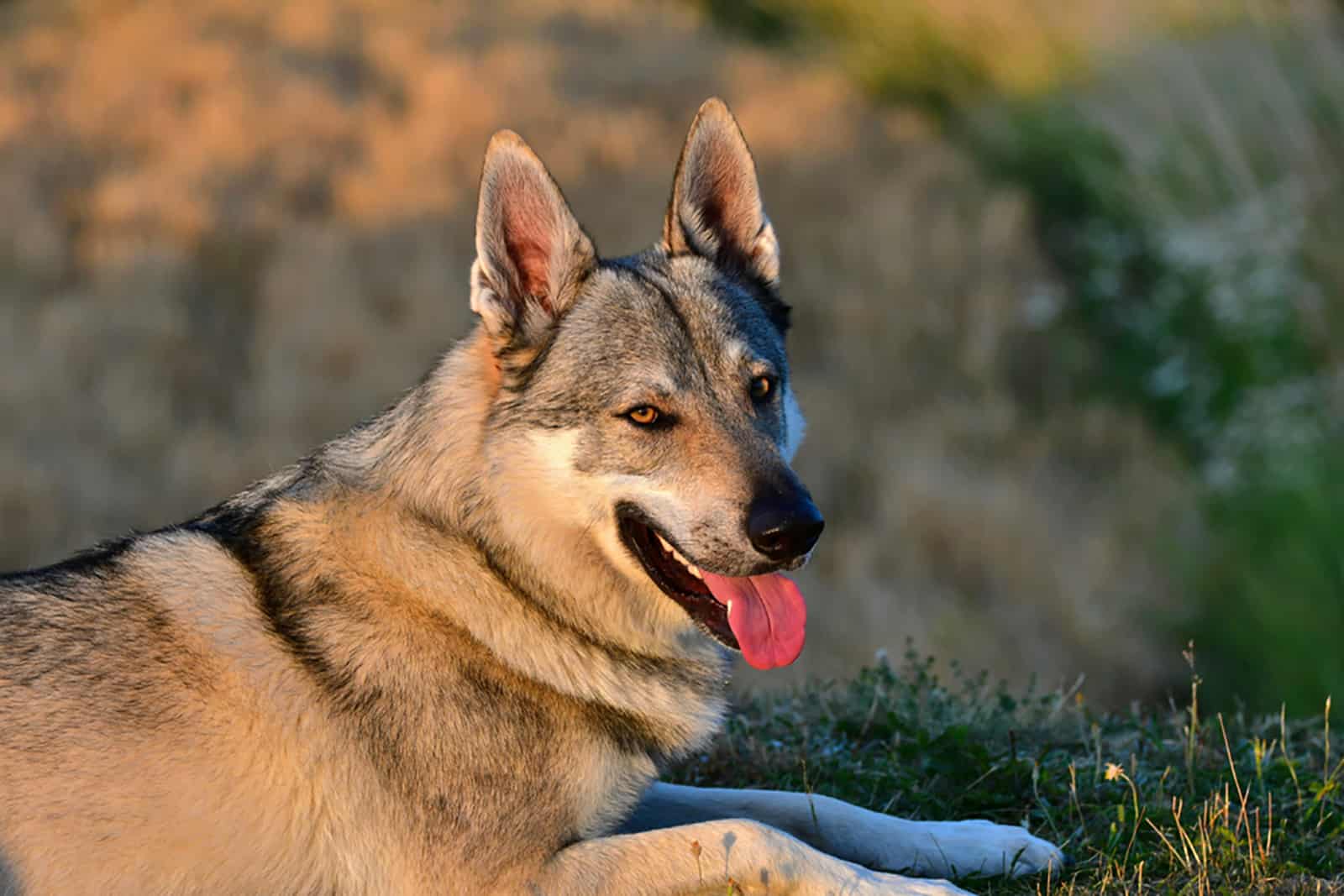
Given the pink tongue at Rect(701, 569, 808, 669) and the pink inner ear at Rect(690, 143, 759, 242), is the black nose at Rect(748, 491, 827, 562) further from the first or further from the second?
the pink inner ear at Rect(690, 143, 759, 242)

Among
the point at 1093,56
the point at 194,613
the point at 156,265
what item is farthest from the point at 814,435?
the point at 194,613

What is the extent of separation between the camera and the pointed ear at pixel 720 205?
4.47 meters

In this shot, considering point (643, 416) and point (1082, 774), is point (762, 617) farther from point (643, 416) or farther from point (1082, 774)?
point (1082, 774)

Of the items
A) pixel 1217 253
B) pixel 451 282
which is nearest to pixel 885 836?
pixel 1217 253

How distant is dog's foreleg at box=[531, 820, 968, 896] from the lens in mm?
3662

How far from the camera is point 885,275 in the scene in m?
15.7

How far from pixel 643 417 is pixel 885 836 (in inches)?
55.0

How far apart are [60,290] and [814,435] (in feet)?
24.8

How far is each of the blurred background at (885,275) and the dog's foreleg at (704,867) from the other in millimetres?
6781

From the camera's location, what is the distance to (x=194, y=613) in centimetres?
386

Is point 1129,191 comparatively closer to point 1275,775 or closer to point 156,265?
point 156,265

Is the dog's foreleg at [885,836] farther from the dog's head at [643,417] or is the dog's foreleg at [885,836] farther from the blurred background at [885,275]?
the blurred background at [885,275]

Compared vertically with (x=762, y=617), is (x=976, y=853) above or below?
below

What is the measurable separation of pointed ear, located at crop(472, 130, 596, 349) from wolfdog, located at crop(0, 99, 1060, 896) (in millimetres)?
10
